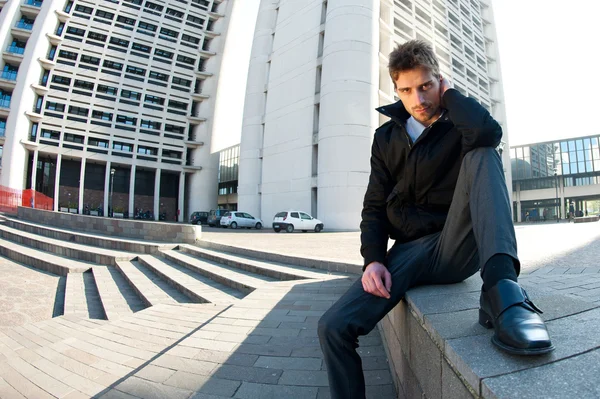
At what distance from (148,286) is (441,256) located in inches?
245

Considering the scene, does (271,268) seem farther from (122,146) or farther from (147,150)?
(147,150)

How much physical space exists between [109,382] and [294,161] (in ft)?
75.6

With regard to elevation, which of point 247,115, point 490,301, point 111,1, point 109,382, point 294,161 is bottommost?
point 109,382

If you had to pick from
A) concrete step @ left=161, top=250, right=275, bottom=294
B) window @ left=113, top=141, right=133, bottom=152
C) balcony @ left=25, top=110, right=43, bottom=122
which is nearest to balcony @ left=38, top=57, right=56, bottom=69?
balcony @ left=25, top=110, right=43, bottom=122

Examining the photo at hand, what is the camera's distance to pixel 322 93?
23.4 meters

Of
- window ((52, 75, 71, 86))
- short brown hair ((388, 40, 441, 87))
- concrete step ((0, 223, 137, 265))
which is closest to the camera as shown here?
short brown hair ((388, 40, 441, 87))

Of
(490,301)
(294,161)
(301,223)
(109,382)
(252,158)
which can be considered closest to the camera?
(490,301)

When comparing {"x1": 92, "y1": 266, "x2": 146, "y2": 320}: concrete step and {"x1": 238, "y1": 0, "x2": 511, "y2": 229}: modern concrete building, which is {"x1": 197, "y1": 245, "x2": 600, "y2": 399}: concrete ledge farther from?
{"x1": 238, "y1": 0, "x2": 511, "y2": 229}: modern concrete building

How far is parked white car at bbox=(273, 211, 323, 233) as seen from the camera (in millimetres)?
19891

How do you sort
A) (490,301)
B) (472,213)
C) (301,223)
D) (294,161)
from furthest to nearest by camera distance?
(294,161), (301,223), (472,213), (490,301)

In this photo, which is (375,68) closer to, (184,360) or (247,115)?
(247,115)

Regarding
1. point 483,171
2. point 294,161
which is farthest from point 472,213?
point 294,161

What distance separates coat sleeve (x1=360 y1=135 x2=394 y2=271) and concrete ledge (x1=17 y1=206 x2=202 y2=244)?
383 inches

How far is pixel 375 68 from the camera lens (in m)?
23.0
